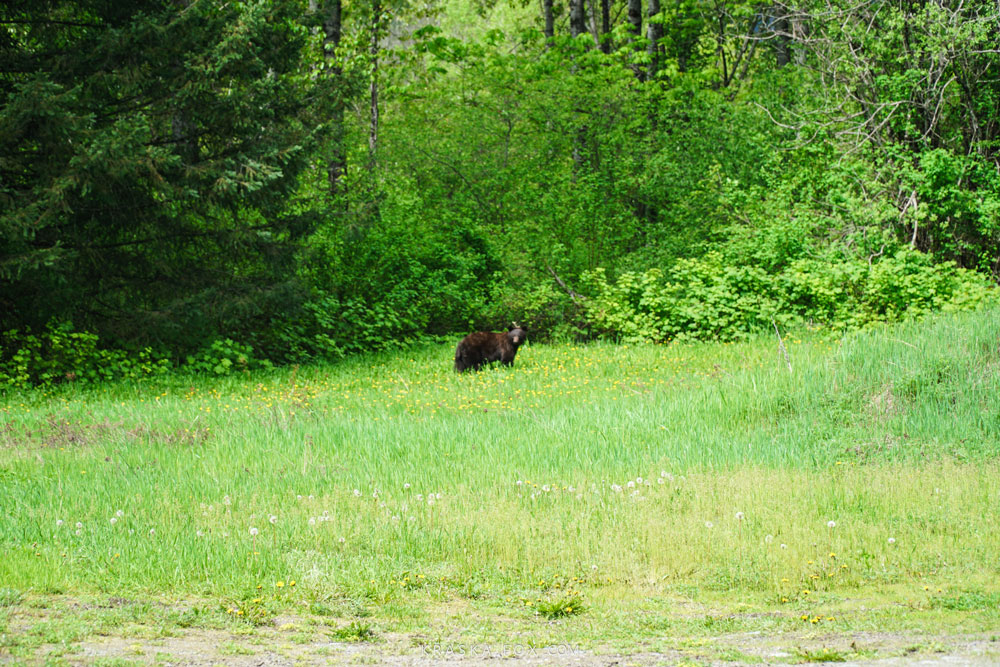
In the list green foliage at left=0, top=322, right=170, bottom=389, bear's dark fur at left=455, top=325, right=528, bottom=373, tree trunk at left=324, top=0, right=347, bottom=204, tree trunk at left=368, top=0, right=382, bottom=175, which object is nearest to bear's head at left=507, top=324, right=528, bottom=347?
bear's dark fur at left=455, top=325, right=528, bottom=373

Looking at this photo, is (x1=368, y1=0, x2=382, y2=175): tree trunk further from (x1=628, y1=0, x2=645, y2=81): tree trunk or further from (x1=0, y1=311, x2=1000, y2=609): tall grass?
(x1=0, y1=311, x2=1000, y2=609): tall grass

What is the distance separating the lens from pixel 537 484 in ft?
27.3

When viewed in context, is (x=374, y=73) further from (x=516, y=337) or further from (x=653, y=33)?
(x=516, y=337)

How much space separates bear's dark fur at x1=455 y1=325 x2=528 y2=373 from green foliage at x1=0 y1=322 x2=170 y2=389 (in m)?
5.49

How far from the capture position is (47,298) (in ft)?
52.1

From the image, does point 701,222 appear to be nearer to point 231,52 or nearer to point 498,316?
point 498,316

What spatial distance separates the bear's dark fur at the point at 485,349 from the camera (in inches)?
642

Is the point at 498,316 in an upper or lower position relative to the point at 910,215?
lower

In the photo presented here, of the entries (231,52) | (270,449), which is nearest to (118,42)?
(231,52)

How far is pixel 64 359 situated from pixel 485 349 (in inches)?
299

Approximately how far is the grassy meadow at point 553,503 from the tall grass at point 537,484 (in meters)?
0.03

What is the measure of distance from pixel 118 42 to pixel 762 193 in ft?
54.8

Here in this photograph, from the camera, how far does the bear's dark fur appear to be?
53.5 ft

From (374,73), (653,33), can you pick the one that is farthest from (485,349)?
(653,33)
